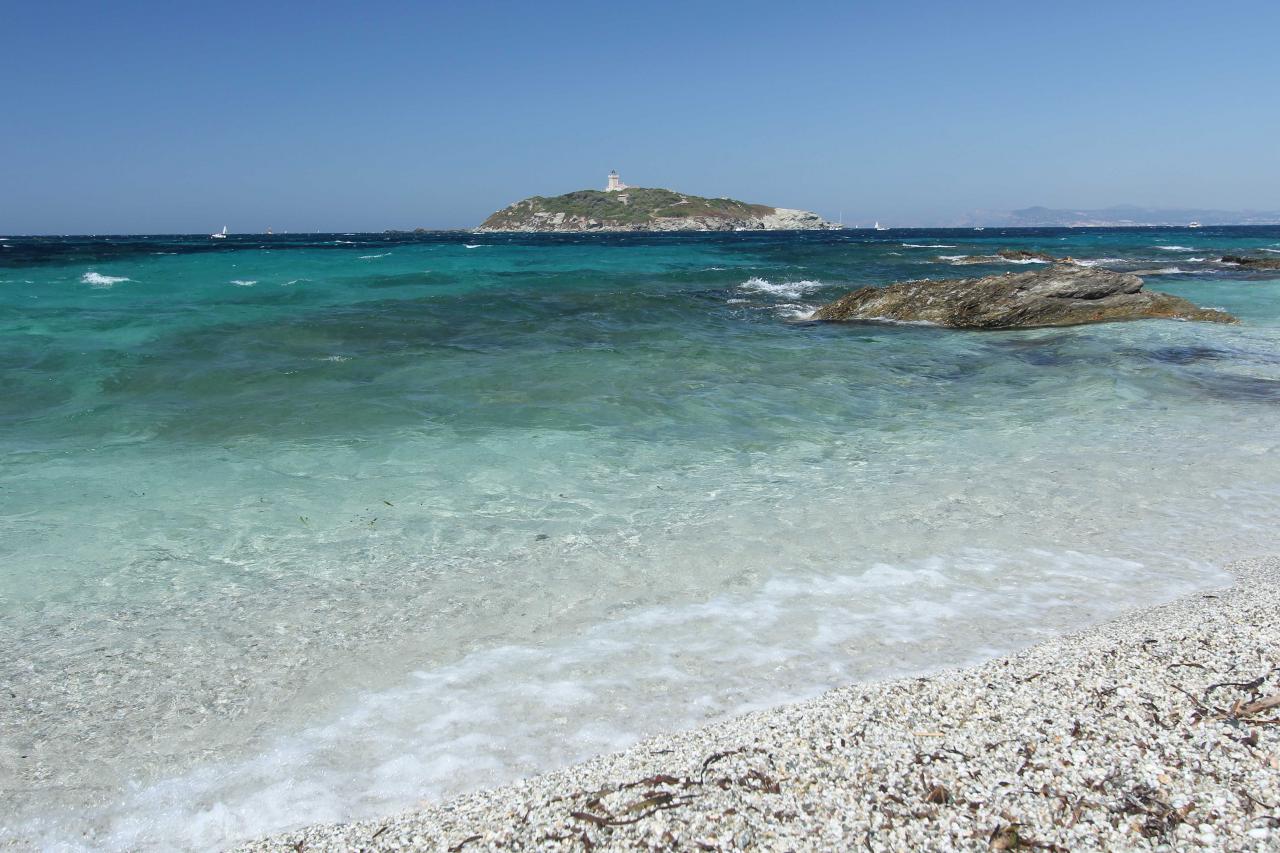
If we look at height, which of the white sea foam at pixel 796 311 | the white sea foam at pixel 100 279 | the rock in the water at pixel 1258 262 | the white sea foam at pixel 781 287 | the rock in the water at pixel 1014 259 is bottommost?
the white sea foam at pixel 796 311

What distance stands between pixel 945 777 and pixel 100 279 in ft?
139

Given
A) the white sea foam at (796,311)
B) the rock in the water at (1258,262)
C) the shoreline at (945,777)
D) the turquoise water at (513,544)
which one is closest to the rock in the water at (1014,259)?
the rock in the water at (1258,262)

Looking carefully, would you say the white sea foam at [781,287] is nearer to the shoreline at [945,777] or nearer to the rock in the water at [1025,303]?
the rock in the water at [1025,303]

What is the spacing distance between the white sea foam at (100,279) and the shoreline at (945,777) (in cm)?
3771

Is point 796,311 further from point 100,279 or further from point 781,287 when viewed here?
point 100,279

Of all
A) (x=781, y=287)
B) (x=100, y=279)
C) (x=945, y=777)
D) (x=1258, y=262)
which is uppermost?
(x=1258, y=262)

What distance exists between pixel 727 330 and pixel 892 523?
1377 centimetres

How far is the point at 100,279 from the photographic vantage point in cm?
3575

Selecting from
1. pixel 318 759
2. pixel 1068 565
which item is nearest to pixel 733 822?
pixel 318 759

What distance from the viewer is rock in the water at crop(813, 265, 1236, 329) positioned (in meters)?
21.1

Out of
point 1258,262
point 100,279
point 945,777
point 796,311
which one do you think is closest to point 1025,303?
point 796,311

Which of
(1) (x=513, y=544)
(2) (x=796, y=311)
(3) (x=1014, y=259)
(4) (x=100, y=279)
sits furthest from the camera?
(3) (x=1014, y=259)

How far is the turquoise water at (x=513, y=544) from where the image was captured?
168 inches

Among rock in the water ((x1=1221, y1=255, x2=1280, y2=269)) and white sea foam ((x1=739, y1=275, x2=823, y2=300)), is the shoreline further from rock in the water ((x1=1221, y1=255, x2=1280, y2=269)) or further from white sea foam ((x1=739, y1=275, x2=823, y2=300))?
rock in the water ((x1=1221, y1=255, x2=1280, y2=269))
